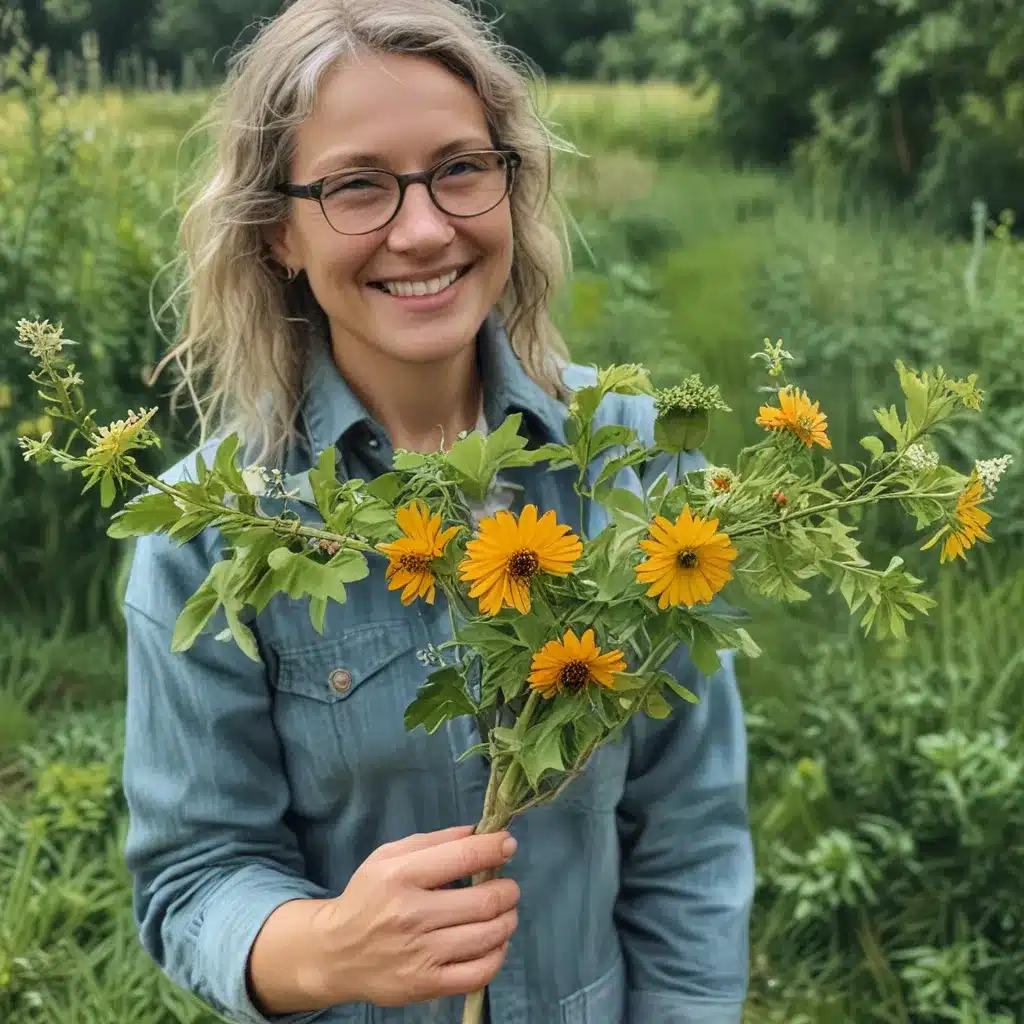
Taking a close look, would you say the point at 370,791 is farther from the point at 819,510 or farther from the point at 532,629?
the point at 819,510

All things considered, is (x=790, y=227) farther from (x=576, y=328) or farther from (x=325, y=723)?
(x=325, y=723)

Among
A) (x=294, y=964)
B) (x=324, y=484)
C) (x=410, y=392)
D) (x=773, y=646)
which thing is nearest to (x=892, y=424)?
(x=324, y=484)

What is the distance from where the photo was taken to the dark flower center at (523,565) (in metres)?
0.76

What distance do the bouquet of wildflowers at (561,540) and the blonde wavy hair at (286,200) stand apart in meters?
0.46

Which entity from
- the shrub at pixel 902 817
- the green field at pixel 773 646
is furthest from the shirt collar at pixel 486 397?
the shrub at pixel 902 817

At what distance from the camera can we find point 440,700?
86 cm

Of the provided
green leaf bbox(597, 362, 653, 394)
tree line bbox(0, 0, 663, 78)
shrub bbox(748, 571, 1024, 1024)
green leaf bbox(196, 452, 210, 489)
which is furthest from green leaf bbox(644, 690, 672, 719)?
tree line bbox(0, 0, 663, 78)

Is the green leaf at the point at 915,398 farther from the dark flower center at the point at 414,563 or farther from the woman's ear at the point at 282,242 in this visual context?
the woman's ear at the point at 282,242

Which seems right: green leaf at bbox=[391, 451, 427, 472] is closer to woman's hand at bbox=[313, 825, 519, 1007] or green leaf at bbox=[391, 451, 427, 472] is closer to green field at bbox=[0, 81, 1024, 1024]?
woman's hand at bbox=[313, 825, 519, 1007]

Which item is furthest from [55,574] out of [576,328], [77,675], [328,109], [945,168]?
[945,168]

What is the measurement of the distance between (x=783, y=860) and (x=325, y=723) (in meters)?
1.53

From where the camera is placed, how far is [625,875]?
142 centimetres

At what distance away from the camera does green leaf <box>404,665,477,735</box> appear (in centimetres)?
86

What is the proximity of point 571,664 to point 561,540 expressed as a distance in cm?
9
